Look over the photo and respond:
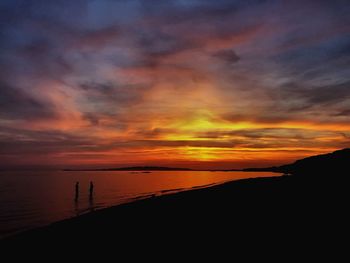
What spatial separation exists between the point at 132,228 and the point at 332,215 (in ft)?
31.3

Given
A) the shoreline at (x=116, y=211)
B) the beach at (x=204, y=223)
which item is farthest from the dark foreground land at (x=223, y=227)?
the shoreline at (x=116, y=211)

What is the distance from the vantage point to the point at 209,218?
17.0 m

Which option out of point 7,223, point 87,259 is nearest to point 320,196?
point 87,259

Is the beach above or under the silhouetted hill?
under

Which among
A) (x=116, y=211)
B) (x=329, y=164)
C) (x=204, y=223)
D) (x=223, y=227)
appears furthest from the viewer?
(x=329, y=164)

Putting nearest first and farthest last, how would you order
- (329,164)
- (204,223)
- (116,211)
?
(204,223), (116,211), (329,164)

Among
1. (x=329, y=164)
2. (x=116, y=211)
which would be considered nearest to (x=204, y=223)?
(x=116, y=211)

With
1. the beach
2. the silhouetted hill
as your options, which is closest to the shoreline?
the beach

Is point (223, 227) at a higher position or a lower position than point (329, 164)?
lower

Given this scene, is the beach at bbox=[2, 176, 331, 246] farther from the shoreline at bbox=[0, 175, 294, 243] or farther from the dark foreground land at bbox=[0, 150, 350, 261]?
the shoreline at bbox=[0, 175, 294, 243]

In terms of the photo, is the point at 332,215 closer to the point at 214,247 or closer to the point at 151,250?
the point at 214,247

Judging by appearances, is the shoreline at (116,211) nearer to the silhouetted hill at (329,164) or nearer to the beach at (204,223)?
the beach at (204,223)

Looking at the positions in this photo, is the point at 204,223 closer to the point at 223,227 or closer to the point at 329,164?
the point at 223,227

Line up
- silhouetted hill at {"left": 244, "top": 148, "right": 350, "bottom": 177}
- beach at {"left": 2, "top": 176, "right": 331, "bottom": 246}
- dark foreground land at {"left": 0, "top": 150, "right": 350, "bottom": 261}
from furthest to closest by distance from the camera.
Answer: silhouetted hill at {"left": 244, "top": 148, "right": 350, "bottom": 177} < beach at {"left": 2, "top": 176, "right": 331, "bottom": 246} < dark foreground land at {"left": 0, "top": 150, "right": 350, "bottom": 261}
